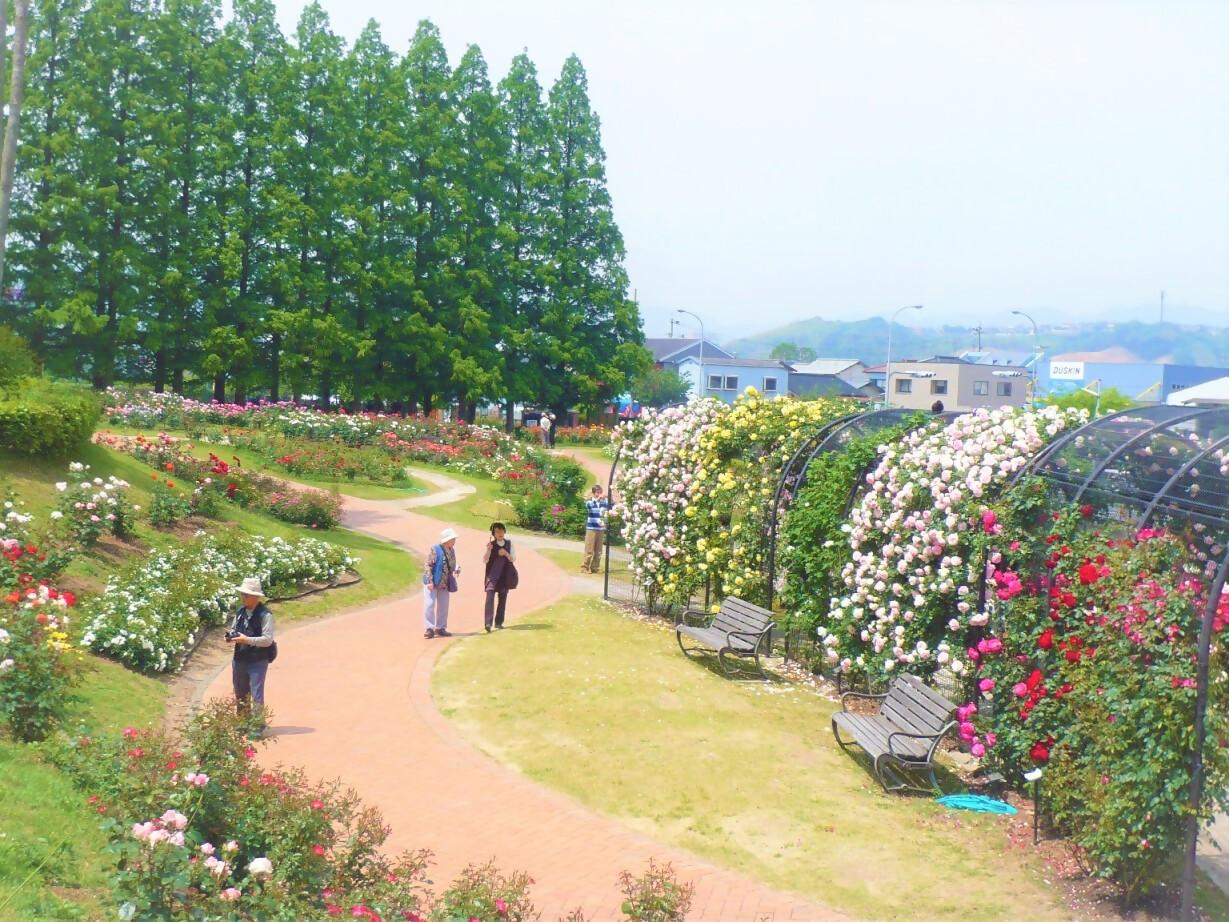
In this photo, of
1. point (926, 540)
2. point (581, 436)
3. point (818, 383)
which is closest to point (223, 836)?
point (926, 540)

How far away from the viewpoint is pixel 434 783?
9.10m

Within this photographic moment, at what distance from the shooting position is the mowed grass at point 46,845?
531cm

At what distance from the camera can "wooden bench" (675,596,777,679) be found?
13.1 metres

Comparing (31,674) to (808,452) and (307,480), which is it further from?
(307,480)

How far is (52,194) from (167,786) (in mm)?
30930

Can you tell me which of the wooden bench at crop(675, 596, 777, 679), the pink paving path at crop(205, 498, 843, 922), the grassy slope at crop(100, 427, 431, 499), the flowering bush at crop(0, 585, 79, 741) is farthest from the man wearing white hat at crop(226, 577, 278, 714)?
the grassy slope at crop(100, 427, 431, 499)

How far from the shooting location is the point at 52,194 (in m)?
31.8

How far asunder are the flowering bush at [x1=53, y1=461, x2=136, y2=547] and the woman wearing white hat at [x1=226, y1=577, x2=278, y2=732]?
4775 millimetres

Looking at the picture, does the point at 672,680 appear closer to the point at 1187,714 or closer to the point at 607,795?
the point at 607,795

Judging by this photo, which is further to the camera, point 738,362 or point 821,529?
point 738,362

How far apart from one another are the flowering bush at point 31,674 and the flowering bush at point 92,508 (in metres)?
4.42

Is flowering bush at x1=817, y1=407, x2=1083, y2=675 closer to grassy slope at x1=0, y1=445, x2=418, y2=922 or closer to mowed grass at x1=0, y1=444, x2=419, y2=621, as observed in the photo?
grassy slope at x1=0, y1=445, x2=418, y2=922

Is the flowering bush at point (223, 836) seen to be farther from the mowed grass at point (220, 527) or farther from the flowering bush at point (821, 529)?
the flowering bush at point (821, 529)

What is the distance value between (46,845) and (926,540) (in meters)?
7.60
